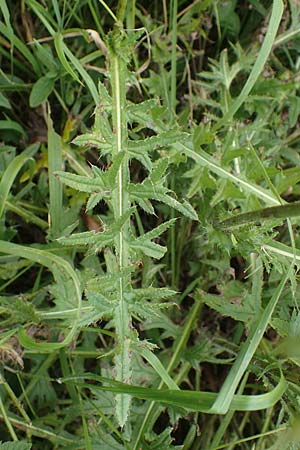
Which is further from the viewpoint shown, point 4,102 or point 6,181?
point 4,102

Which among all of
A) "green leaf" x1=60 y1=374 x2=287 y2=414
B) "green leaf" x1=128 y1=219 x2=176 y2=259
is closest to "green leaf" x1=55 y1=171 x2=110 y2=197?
"green leaf" x1=128 y1=219 x2=176 y2=259

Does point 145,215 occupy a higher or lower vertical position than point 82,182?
lower

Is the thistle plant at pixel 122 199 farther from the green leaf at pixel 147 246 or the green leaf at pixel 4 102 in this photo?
the green leaf at pixel 4 102

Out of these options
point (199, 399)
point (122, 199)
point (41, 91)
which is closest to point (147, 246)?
point (122, 199)

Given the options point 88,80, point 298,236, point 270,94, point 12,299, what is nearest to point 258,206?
point 298,236

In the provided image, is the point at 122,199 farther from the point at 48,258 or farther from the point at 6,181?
the point at 6,181

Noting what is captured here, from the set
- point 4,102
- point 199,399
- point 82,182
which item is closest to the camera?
point 199,399

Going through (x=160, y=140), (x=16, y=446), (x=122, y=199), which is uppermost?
(x=160, y=140)

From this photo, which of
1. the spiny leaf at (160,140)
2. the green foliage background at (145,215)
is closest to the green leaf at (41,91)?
the green foliage background at (145,215)

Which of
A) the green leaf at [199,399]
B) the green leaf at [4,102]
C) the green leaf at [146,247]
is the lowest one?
the green leaf at [199,399]
